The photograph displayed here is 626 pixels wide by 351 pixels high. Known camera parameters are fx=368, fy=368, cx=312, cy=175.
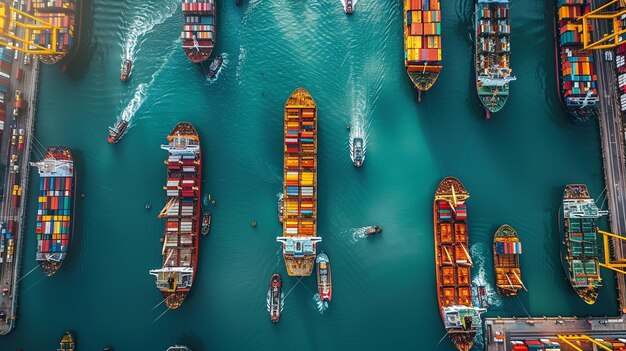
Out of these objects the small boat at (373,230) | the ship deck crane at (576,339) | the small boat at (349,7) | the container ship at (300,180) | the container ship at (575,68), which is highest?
the small boat at (349,7)

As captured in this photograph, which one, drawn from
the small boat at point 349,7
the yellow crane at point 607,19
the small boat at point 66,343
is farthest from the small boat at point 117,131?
the yellow crane at point 607,19

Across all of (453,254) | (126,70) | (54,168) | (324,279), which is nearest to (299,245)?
(324,279)

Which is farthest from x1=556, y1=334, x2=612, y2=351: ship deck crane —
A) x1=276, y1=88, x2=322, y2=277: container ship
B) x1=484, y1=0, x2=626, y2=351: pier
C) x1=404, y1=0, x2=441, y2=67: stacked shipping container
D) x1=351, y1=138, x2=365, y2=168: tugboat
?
x1=404, y1=0, x2=441, y2=67: stacked shipping container

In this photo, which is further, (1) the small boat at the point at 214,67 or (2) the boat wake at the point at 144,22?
(2) the boat wake at the point at 144,22

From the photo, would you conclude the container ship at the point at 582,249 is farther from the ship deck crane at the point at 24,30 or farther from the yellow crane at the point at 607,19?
the ship deck crane at the point at 24,30

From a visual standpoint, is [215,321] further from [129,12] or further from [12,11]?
[12,11]

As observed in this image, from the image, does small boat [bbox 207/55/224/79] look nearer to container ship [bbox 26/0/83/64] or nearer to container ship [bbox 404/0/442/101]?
container ship [bbox 26/0/83/64]
